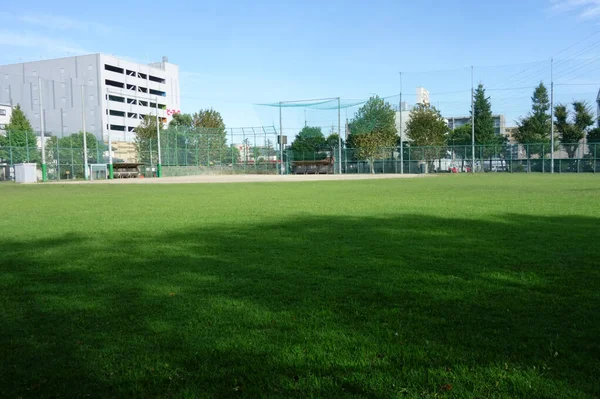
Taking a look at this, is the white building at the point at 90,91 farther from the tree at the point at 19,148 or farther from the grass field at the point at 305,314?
the grass field at the point at 305,314

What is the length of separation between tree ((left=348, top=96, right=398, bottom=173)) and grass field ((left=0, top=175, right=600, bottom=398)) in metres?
47.4

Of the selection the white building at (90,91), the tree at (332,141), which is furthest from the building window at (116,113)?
the tree at (332,141)

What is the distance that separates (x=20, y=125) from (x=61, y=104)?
2431 cm

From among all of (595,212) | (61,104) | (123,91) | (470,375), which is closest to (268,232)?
(470,375)

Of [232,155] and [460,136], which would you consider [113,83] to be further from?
[460,136]

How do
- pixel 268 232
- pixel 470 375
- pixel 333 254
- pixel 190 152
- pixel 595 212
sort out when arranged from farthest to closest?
pixel 190 152 → pixel 595 212 → pixel 268 232 → pixel 333 254 → pixel 470 375

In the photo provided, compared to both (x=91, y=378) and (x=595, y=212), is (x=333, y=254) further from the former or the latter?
(x=595, y=212)

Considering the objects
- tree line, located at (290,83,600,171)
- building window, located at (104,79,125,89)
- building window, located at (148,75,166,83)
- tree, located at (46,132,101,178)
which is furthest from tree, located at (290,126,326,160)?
building window, located at (148,75,166,83)

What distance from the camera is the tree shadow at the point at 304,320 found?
287 cm

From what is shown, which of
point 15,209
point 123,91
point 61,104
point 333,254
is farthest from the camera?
point 123,91

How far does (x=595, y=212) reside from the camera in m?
10.7

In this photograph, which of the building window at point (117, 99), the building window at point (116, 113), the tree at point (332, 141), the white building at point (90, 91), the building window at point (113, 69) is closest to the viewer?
the tree at point (332, 141)

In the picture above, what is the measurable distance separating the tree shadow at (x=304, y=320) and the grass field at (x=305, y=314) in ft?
0.05

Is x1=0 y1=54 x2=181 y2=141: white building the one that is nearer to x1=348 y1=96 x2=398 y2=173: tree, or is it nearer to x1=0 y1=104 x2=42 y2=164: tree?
x1=0 y1=104 x2=42 y2=164: tree
